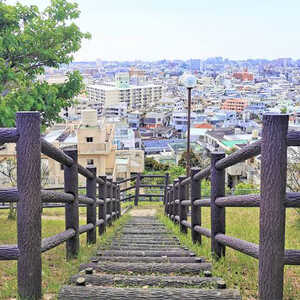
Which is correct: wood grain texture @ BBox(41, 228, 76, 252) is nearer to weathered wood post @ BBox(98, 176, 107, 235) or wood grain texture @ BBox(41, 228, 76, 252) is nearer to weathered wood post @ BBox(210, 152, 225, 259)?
weathered wood post @ BBox(210, 152, 225, 259)

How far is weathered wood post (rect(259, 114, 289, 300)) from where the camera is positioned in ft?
7.91

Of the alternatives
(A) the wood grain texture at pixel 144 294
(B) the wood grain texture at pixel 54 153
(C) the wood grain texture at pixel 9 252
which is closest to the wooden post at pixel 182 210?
(B) the wood grain texture at pixel 54 153

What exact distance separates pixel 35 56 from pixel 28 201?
6077mm

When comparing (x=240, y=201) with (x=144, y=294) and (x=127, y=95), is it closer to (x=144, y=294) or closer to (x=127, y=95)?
(x=144, y=294)

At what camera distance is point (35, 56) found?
816 centimetres

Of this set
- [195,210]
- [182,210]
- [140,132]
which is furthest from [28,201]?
[140,132]

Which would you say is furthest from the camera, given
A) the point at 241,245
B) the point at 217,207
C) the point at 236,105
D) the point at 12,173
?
the point at 236,105

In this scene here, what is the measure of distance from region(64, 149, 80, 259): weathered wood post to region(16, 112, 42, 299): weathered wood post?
125 centimetres

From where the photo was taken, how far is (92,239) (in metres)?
5.16

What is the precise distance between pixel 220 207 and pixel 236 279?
738mm

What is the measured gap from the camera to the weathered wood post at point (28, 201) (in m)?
2.61

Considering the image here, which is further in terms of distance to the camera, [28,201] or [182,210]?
[182,210]

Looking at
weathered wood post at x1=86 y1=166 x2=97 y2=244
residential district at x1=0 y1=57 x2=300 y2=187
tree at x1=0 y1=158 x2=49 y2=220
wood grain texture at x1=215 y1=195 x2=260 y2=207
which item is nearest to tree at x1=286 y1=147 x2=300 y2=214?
residential district at x1=0 y1=57 x2=300 y2=187

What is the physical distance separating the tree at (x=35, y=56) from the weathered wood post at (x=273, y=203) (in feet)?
17.2
